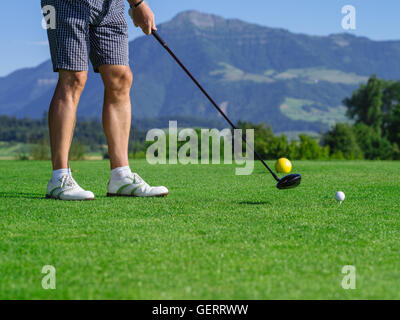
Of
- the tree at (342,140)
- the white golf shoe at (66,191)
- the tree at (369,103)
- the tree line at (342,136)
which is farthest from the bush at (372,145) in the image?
the white golf shoe at (66,191)

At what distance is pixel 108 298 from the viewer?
175cm

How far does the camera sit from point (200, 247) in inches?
98.2

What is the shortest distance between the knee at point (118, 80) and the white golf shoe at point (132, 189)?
2.66 feet

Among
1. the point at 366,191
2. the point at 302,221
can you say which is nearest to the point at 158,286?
the point at 302,221

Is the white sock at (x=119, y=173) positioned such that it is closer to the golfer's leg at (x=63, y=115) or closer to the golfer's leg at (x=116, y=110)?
the golfer's leg at (x=116, y=110)

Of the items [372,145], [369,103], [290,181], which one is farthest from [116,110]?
[369,103]

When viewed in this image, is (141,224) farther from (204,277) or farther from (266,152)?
(266,152)

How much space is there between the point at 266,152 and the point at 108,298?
21.2 metres

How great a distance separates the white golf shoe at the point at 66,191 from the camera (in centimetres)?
416

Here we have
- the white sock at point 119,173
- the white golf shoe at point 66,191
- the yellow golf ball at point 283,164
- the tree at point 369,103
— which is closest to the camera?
the white golf shoe at point 66,191

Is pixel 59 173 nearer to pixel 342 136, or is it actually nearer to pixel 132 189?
pixel 132 189

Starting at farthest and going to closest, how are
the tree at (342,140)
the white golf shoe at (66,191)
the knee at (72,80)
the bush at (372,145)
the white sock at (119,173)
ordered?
the bush at (372,145)
the tree at (342,140)
the white sock at (119,173)
the knee at (72,80)
the white golf shoe at (66,191)

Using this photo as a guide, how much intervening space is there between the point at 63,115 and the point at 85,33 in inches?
29.2

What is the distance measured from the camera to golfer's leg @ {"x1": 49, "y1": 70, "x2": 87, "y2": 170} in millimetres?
4242
